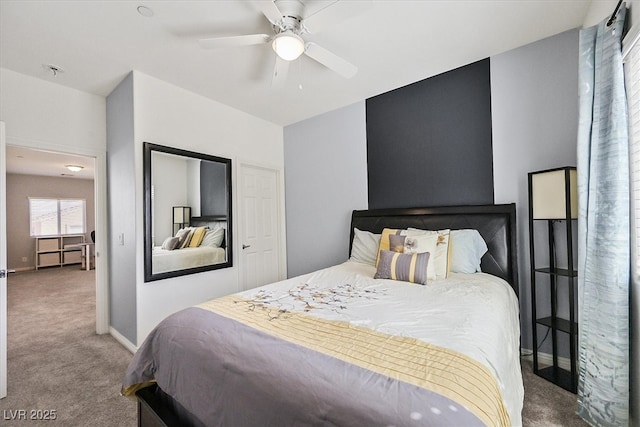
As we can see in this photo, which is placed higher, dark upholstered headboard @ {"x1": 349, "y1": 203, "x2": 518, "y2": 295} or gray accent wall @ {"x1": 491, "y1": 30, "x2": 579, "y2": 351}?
gray accent wall @ {"x1": 491, "y1": 30, "x2": 579, "y2": 351}

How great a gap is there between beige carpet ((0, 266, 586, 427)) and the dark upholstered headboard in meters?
0.81

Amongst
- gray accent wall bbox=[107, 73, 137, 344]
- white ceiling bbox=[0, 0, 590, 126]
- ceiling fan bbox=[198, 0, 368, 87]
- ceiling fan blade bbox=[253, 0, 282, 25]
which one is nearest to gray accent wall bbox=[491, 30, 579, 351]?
white ceiling bbox=[0, 0, 590, 126]

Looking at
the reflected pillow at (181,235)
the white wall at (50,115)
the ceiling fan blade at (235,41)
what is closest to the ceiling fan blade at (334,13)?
the ceiling fan blade at (235,41)

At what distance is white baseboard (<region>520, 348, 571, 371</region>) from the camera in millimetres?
2289

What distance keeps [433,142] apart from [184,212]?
276 centimetres

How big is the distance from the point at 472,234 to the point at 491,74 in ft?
4.86

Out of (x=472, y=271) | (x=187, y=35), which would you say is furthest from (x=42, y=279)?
(x=472, y=271)

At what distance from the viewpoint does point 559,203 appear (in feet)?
6.64

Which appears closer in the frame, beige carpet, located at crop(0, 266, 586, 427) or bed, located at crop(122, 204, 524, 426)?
bed, located at crop(122, 204, 524, 426)

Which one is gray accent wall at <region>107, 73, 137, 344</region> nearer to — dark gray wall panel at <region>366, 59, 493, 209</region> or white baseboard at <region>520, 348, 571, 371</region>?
dark gray wall panel at <region>366, 59, 493, 209</region>

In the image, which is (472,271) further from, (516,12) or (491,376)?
(516,12)

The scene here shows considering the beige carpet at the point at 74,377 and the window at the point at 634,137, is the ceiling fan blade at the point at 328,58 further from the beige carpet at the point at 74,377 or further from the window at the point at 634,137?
the beige carpet at the point at 74,377

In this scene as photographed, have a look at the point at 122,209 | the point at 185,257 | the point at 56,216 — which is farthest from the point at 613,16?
the point at 56,216

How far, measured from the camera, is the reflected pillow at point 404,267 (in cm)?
218
